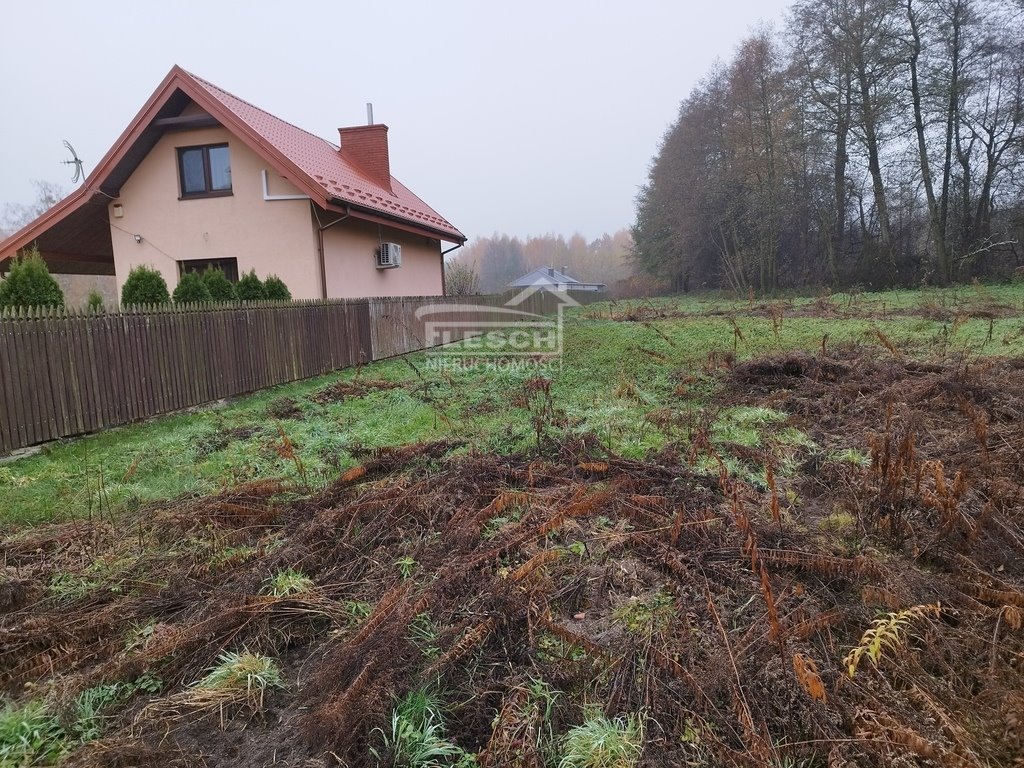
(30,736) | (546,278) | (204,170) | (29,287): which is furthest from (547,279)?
(30,736)

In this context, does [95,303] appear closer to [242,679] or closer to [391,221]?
[242,679]

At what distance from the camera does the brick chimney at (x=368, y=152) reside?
59.8 ft

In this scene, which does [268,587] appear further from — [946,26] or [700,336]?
[946,26]

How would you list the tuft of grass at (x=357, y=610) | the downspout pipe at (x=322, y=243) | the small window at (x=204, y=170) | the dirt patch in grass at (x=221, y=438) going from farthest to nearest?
the small window at (x=204, y=170), the downspout pipe at (x=322, y=243), the dirt patch in grass at (x=221, y=438), the tuft of grass at (x=357, y=610)

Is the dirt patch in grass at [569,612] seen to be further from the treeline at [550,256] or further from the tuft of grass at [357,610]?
the treeline at [550,256]

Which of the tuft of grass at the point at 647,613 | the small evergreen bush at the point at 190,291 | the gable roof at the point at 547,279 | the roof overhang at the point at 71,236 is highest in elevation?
the gable roof at the point at 547,279

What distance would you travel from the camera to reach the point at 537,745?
180cm

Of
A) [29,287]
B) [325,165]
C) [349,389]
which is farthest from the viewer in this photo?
[325,165]

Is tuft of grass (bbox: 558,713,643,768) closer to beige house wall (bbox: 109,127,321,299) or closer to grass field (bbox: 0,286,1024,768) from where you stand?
grass field (bbox: 0,286,1024,768)

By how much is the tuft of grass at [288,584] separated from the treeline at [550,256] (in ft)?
255

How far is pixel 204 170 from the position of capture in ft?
44.3

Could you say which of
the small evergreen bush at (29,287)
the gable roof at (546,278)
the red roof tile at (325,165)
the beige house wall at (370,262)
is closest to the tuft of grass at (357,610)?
the small evergreen bush at (29,287)

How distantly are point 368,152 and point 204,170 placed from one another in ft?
20.1

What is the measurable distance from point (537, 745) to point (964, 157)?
101ft
